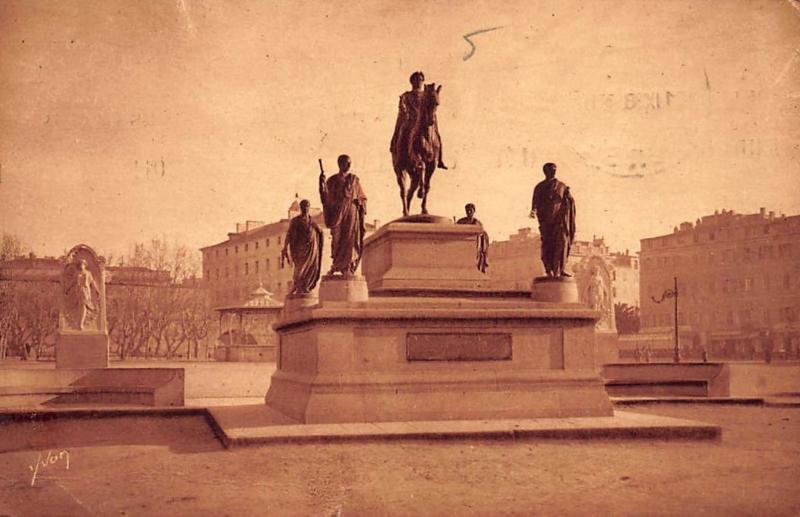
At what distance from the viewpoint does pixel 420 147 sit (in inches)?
547

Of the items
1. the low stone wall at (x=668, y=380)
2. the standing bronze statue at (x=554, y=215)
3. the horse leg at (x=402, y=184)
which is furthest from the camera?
the low stone wall at (x=668, y=380)

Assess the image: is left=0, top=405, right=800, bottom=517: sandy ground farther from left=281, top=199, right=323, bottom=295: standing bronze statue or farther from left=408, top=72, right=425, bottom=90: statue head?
left=408, top=72, right=425, bottom=90: statue head

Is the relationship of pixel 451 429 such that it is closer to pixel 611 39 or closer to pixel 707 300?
pixel 611 39

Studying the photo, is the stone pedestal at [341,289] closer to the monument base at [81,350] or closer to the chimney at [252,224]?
the monument base at [81,350]

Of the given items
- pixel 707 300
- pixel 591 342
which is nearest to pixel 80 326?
pixel 591 342

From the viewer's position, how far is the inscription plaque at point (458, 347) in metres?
11.7

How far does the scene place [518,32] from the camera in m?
14.9

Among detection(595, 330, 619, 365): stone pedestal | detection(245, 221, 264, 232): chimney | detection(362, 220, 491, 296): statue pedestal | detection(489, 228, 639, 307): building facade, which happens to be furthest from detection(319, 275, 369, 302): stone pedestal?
detection(245, 221, 264, 232): chimney

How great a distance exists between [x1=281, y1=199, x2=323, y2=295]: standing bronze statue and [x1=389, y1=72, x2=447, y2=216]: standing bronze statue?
83.4 inches

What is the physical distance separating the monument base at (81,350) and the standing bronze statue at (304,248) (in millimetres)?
13085

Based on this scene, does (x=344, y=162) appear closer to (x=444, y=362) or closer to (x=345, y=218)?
(x=345, y=218)

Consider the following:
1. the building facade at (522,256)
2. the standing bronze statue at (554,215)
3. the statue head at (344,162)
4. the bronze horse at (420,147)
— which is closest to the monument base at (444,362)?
the standing bronze statue at (554,215)

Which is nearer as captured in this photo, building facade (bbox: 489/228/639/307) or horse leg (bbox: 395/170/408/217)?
horse leg (bbox: 395/170/408/217)

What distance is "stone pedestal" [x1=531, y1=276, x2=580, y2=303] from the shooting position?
42.8 ft
